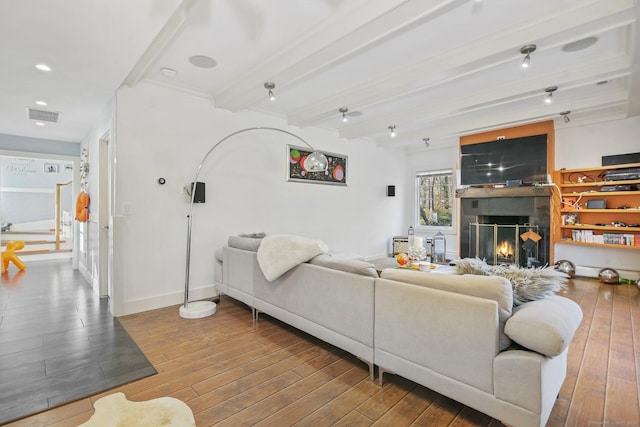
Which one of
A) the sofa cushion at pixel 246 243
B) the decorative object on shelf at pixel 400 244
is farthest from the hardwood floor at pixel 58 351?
the decorative object on shelf at pixel 400 244

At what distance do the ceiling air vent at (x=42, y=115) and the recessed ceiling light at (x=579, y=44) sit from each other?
20.6ft

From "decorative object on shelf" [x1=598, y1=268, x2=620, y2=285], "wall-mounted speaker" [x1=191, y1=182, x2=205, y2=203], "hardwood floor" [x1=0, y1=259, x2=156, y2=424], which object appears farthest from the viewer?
"decorative object on shelf" [x1=598, y1=268, x2=620, y2=285]

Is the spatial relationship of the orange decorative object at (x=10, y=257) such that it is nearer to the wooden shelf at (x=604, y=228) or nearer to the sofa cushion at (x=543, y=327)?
the sofa cushion at (x=543, y=327)

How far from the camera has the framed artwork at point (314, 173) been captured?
16.6 feet

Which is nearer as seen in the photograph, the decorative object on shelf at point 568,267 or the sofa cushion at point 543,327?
the sofa cushion at point 543,327

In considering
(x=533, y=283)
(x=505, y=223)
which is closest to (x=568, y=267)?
(x=505, y=223)

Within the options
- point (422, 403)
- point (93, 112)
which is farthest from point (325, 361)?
point (93, 112)

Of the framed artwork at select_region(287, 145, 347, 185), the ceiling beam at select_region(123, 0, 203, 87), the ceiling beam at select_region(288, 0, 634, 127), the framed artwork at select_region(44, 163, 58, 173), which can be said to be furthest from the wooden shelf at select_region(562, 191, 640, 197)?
the framed artwork at select_region(44, 163, 58, 173)

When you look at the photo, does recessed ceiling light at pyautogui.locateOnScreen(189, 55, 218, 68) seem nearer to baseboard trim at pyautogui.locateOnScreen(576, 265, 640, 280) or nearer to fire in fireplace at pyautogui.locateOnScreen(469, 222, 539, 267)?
fire in fireplace at pyautogui.locateOnScreen(469, 222, 539, 267)

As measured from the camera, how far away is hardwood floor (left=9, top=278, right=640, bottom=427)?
175 centimetres

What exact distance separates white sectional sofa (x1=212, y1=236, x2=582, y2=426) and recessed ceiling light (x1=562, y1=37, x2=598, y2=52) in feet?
8.04

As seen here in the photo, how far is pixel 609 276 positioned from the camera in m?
4.75

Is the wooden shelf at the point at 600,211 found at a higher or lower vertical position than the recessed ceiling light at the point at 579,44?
lower

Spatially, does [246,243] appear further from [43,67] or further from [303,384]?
[43,67]
